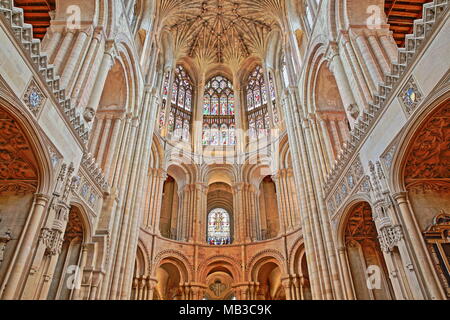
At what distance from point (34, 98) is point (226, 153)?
56.4 feet

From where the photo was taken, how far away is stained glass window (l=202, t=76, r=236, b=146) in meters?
24.6

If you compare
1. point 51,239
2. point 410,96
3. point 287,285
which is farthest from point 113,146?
point 287,285

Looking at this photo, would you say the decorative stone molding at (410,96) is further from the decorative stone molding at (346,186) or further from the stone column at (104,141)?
the stone column at (104,141)

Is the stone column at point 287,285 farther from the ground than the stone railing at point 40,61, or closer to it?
closer to it

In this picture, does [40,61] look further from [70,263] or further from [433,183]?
[433,183]

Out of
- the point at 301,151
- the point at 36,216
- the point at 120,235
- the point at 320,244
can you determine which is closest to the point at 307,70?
Answer: the point at 301,151

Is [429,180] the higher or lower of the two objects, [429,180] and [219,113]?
the lower

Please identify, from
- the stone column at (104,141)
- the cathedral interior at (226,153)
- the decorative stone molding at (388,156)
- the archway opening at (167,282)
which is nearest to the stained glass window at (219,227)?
the cathedral interior at (226,153)

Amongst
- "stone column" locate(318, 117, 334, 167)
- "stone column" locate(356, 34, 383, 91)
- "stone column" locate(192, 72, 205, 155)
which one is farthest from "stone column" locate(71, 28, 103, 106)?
"stone column" locate(192, 72, 205, 155)

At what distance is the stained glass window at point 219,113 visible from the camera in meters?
24.6

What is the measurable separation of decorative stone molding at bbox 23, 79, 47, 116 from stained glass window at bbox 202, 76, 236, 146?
1728 centimetres

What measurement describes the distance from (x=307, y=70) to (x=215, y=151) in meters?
10.4

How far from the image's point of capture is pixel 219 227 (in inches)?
917

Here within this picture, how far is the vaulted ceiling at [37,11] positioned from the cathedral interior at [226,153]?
46mm
